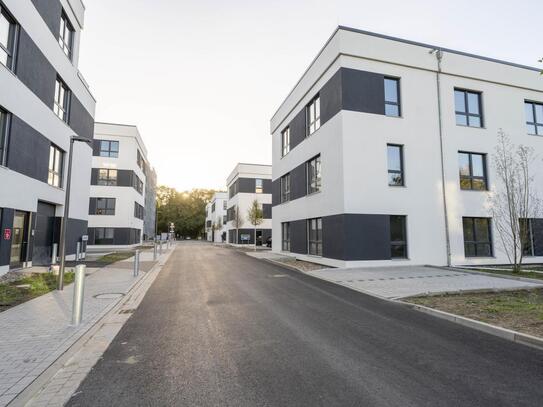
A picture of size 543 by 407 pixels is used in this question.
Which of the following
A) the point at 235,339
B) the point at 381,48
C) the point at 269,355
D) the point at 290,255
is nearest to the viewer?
the point at 269,355

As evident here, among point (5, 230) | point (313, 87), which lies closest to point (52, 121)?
point (5, 230)

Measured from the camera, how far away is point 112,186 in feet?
115

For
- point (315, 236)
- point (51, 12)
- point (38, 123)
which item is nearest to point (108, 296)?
point (38, 123)

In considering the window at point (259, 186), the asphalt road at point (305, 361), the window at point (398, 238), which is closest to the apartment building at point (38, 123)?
the asphalt road at point (305, 361)

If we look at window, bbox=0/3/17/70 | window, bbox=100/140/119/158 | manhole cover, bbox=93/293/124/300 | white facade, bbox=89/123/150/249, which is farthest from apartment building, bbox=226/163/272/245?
manhole cover, bbox=93/293/124/300

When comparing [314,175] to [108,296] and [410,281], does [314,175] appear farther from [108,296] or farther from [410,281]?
[108,296]

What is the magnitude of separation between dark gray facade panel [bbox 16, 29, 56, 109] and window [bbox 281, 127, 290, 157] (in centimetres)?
1527

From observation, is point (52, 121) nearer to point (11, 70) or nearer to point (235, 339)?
point (11, 70)

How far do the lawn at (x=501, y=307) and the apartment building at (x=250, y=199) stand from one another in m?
35.9

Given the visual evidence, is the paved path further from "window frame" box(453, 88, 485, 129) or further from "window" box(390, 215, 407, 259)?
"window frame" box(453, 88, 485, 129)

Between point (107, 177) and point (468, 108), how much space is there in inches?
1350

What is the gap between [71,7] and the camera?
17.3m

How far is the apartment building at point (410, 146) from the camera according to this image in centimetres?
1552

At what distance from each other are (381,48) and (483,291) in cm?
1292
